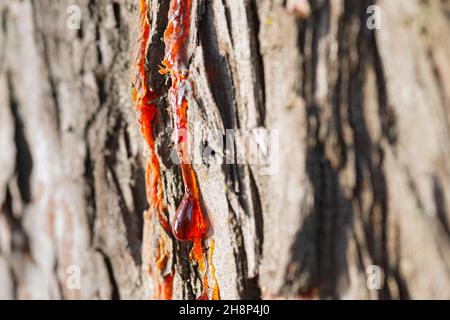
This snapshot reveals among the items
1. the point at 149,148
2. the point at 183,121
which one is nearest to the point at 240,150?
the point at 183,121

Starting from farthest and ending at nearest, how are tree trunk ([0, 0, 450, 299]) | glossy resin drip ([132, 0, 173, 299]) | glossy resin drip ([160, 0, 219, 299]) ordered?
glossy resin drip ([132, 0, 173, 299]) → glossy resin drip ([160, 0, 219, 299]) → tree trunk ([0, 0, 450, 299])

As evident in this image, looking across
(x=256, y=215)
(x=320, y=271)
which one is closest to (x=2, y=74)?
(x=256, y=215)

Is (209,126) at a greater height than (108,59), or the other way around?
(108,59)

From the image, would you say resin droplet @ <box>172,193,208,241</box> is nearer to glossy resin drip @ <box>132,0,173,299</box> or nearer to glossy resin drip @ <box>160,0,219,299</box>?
glossy resin drip @ <box>160,0,219,299</box>

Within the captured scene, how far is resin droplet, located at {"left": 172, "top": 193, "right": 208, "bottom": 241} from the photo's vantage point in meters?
1.16

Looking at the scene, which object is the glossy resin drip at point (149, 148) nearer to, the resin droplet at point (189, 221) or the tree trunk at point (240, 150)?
the tree trunk at point (240, 150)

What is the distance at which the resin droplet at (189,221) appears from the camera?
1.16m

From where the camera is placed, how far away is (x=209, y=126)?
1.05 meters

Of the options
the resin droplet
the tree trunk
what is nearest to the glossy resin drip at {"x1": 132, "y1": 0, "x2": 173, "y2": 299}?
the tree trunk

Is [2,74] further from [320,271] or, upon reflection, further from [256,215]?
[320,271]

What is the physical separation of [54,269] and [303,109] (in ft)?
3.17

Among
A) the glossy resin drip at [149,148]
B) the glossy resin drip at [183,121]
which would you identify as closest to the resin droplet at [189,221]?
the glossy resin drip at [183,121]
